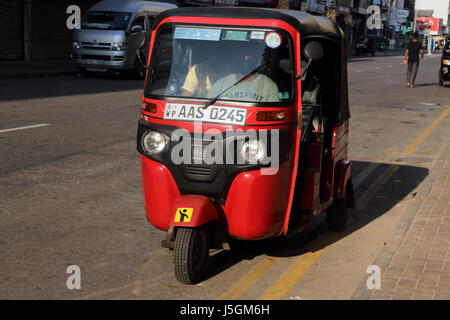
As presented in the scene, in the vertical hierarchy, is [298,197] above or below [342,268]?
above

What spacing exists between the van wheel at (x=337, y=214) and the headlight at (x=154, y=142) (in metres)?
2.17

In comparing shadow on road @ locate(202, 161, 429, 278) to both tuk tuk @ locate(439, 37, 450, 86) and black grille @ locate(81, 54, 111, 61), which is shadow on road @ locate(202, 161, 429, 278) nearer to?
black grille @ locate(81, 54, 111, 61)

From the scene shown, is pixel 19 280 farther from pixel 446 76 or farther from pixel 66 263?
pixel 446 76

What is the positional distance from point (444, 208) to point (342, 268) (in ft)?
7.97

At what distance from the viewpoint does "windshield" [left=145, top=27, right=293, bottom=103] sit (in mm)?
5082

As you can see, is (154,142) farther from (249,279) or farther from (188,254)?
(249,279)

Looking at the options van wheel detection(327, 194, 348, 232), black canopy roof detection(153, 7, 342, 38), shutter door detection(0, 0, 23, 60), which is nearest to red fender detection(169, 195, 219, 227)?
black canopy roof detection(153, 7, 342, 38)

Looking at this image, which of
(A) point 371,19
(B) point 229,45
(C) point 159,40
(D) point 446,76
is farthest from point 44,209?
(A) point 371,19

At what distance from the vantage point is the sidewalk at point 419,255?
4825mm

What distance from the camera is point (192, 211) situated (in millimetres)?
4789

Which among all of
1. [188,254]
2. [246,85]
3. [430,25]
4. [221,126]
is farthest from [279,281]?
[430,25]

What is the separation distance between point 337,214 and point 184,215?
2209 millimetres

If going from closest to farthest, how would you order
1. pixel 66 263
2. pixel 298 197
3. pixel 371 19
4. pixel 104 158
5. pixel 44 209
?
pixel 66 263 → pixel 298 197 → pixel 44 209 → pixel 104 158 → pixel 371 19

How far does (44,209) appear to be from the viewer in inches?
265
